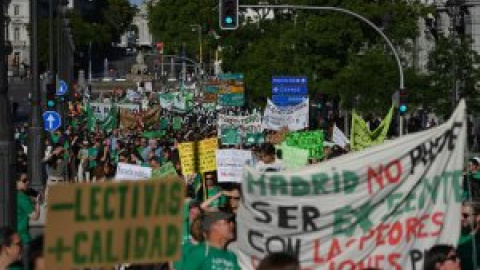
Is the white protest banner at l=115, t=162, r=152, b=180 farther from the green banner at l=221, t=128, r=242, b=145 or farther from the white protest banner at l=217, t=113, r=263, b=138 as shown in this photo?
the white protest banner at l=217, t=113, r=263, b=138

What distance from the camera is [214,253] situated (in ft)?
31.5

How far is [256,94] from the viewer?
220 ft

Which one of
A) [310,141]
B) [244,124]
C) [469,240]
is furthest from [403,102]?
[469,240]

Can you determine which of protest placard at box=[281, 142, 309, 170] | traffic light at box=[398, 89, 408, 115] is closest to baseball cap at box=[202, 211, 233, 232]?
protest placard at box=[281, 142, 309, 170]

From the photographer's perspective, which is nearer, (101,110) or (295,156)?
(295,156)

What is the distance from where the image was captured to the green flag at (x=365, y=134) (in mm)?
21188

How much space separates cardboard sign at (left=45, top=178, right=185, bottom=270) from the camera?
292 inches

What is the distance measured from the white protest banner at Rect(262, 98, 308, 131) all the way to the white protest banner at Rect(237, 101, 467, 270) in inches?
996

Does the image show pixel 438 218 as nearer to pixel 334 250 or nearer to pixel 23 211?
pixel 334 250

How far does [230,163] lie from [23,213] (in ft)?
11.0

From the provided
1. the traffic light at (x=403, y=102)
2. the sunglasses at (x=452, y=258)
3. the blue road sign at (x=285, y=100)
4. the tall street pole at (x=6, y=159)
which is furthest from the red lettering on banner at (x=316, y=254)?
the blue road sign at (x=285, y=100)

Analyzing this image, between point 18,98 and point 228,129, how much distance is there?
289 ft

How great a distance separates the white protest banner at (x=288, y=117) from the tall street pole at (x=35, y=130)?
673 centimetres

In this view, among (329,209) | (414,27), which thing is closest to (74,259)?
(329,209)
